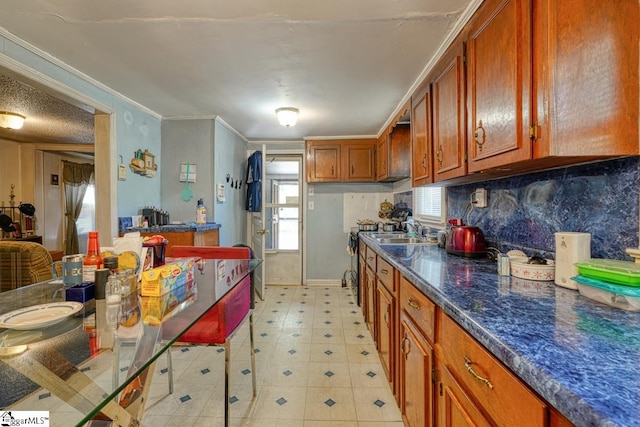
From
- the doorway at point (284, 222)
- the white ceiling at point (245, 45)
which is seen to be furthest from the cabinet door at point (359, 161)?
the white ceiling at point (245, 45)

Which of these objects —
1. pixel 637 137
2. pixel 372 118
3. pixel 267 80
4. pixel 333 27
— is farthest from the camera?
pixel 372 118

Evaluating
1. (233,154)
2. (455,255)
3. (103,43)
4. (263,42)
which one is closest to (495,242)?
(455,255)

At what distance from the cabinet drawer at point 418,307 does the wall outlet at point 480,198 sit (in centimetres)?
79

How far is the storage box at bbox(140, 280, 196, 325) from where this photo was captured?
2.97ft

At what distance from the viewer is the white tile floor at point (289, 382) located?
167cm

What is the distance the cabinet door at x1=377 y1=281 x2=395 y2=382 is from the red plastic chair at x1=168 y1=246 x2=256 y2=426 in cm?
89

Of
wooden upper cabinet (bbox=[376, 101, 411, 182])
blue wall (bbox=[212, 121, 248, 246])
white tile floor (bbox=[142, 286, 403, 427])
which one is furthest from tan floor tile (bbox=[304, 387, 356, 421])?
wooden upper cabinet (bbox=[376, 101, 411, 182])

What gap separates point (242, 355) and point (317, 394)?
80 cm

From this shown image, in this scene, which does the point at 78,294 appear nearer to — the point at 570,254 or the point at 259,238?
the point at 570,254

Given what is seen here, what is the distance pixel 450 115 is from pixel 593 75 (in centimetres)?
73

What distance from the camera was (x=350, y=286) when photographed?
4324mm

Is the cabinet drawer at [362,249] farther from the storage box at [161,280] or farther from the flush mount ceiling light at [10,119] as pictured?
the flush mount ceiling light at [10,119]

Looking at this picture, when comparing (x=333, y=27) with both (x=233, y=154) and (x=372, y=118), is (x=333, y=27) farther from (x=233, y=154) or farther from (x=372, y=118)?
(x=233, y=154)

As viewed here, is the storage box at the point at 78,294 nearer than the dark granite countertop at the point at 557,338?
No
